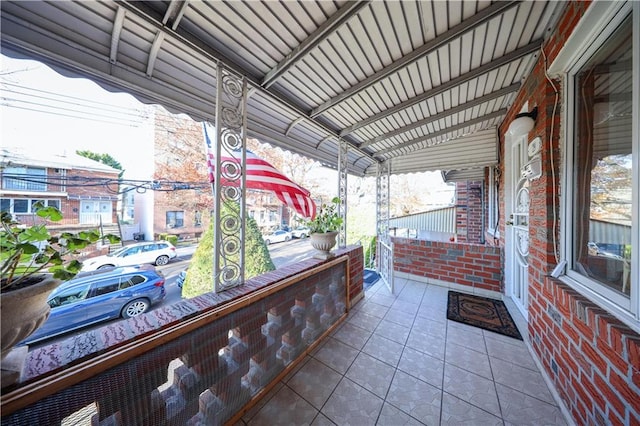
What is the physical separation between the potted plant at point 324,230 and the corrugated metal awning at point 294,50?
3.61 feet

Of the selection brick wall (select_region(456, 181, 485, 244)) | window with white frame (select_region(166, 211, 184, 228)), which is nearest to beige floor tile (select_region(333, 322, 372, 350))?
brick wall (select_region(456, 181, 485, 244))

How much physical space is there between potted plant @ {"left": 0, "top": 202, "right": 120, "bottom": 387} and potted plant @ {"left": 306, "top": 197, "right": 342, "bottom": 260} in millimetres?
1761

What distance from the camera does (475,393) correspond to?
1581mm

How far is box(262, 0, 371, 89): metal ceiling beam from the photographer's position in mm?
1212

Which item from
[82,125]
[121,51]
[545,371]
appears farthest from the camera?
[82,125]

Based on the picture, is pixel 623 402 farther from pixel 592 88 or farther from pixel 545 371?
pixel 592 88

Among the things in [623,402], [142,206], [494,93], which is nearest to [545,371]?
[623,402]

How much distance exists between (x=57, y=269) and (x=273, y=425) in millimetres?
1522

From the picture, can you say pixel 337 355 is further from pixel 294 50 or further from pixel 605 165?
pixel 294 50

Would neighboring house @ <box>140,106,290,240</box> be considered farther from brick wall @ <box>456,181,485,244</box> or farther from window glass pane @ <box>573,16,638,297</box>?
brick wall @ <box>456,181,485,244</box>

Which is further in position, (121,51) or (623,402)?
(121,51)

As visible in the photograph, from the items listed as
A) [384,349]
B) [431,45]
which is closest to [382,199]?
[384,349]

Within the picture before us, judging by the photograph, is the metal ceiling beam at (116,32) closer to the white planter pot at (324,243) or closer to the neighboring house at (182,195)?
the white planter pot at (324,243)

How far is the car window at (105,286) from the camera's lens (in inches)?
140
